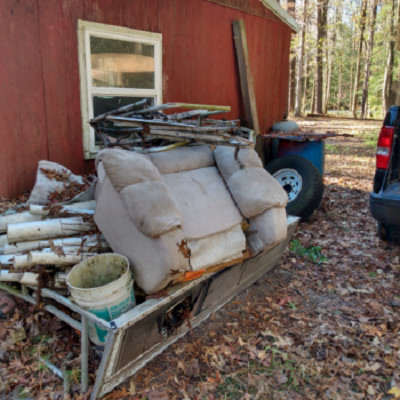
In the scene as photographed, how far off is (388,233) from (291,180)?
168cm

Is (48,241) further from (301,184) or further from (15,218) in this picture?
(301,184)

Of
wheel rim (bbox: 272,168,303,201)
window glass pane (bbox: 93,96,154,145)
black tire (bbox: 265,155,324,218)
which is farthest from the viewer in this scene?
wheel rim (bbox: 272,168,303,201)

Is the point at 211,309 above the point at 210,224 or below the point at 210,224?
below

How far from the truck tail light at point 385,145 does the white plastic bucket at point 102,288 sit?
321 centimetres

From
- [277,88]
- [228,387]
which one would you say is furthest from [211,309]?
[277,88]

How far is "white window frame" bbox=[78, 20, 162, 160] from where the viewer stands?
4711mm

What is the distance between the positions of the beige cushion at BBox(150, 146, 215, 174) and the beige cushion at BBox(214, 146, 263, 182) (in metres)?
0.10

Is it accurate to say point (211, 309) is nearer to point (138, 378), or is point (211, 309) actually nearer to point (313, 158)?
point (138, 378)

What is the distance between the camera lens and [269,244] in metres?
3.20

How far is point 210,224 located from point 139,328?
3.35 ft

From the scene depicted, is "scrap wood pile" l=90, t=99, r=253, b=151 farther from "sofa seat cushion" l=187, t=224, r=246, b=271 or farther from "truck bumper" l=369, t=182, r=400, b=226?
"truck bumper" l=369, t=182, r=400, b=226

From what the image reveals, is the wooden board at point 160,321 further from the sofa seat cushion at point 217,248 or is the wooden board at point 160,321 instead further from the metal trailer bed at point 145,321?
the sofa seat cushion at point 217,248

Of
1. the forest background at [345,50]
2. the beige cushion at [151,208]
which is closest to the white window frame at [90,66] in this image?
the beige cushion at [151,208]

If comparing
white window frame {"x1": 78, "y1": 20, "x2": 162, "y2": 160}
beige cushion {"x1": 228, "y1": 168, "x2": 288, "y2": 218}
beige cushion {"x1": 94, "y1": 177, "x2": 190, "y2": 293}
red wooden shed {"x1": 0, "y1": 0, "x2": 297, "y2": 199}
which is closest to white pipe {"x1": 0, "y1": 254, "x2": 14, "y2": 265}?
beige cushion {"x1": 94, "y1": 177, "x2": 190, "y2": 293}
